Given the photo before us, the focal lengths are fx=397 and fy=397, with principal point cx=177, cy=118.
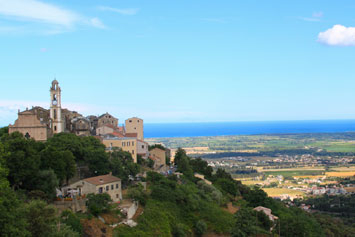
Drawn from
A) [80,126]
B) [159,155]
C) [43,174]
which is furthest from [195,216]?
[80,126]

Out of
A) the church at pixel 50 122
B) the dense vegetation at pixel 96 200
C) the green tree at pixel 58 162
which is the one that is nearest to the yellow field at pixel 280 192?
the dense vegetation at pixel 96 200

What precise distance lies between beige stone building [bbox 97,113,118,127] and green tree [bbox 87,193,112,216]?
106ft

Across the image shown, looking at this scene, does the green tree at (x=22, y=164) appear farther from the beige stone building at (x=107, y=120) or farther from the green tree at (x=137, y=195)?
the beige stone building at (x=107, y=120)

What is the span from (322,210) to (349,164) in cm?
7845

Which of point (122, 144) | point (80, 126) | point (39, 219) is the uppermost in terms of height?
point (80, 126)

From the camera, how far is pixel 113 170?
130ft

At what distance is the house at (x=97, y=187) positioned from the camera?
33.6 metres

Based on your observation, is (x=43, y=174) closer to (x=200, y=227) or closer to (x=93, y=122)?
(x=200, y=227)

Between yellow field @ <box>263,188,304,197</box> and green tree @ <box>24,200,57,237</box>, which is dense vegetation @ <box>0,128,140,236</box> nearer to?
green tree @ <box>24,200,57,237</box>

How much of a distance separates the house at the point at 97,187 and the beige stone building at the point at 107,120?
28265 mm

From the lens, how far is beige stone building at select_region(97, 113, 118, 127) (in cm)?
6325

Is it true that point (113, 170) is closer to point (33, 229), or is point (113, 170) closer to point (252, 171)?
point (33, 229)

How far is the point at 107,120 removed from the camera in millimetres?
63812

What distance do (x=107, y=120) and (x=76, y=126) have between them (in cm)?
702
